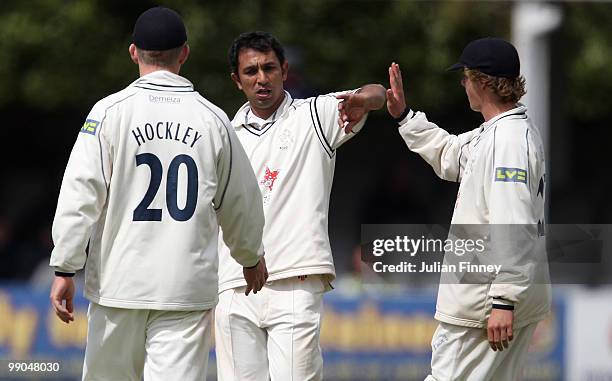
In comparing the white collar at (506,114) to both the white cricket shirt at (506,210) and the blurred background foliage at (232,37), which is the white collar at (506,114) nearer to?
the white cricket shirt at (506,210)

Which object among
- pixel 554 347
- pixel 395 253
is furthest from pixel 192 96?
pixel 554 347

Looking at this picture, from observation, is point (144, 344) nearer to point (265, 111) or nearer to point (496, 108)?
point (265, 111)

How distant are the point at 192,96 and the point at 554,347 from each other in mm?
7397

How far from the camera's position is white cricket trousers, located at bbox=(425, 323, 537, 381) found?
19.7ft

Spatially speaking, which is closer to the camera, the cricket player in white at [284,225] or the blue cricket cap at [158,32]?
the blue cricket cap at [158,32]

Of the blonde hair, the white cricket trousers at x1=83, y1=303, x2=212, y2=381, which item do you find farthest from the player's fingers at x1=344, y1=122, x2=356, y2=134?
the white cricket trousers at x1=83, y1=303, x2=212, y2=381

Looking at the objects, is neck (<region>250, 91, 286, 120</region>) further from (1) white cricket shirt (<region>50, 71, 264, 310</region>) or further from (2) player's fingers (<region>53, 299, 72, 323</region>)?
(2) player's fingers (<region>53, 299, 72, 323</region>)

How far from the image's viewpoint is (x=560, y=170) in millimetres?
15750

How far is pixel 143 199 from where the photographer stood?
5652mm

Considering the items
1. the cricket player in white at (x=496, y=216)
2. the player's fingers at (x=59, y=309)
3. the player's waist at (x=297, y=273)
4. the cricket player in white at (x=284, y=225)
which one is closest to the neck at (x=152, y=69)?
the cricket player in white at (x=284, y=225)

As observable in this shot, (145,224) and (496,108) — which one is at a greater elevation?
(496,108)

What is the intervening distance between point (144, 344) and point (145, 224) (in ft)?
1.94

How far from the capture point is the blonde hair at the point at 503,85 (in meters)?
6.07

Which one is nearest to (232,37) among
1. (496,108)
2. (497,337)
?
(496,108)
